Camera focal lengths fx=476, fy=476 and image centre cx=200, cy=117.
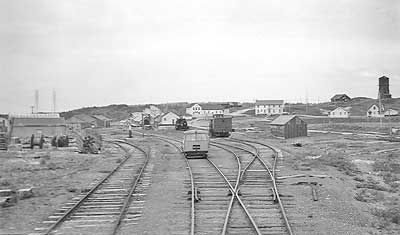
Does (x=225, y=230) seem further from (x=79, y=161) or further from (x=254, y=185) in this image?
(x=79, y=161)

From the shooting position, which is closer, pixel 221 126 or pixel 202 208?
pixel 202 208

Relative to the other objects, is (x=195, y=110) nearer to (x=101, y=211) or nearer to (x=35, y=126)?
(x=35, y=126)

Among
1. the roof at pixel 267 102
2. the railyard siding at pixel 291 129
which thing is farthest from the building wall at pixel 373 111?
the railyard siding at pixel 291 129

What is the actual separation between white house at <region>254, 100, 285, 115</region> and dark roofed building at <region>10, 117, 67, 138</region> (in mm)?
118864

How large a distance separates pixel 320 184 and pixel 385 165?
41.0 feet

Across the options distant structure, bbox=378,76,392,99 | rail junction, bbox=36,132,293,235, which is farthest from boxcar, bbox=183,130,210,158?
distant structure, bbox=378,76,392,99

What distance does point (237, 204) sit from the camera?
47.8 ft

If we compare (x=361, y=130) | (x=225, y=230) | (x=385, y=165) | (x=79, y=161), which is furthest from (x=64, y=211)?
(x=361, y=130)

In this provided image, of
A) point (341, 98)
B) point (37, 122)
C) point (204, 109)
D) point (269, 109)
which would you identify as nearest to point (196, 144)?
point (37, 122)

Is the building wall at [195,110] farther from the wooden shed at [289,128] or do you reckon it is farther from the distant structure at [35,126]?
the distant structure at [35,126]

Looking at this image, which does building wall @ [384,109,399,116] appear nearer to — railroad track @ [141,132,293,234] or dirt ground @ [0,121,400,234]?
dirt ground @ [0,121,400,234]

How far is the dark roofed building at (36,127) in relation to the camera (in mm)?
55500

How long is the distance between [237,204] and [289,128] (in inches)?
1772

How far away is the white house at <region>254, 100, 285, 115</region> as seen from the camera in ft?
554
